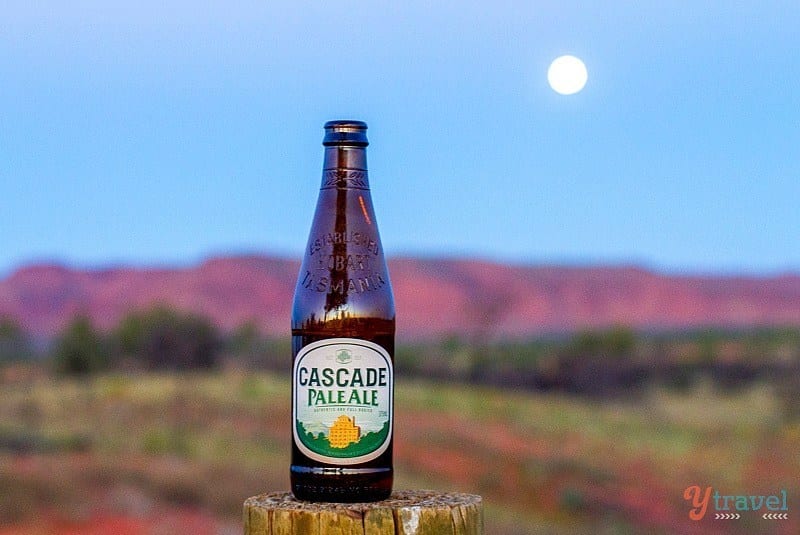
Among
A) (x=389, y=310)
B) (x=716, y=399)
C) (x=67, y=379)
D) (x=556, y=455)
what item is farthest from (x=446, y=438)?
(x=389, y=310)

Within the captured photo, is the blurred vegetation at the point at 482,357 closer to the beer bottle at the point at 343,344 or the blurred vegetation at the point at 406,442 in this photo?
the blurred vegetation at the point at 406,442

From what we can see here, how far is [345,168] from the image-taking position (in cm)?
330

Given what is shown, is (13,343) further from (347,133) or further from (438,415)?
(347,133)

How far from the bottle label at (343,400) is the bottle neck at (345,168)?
1.64 ft

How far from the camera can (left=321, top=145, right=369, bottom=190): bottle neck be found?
3.28m

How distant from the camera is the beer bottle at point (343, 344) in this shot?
3064mm

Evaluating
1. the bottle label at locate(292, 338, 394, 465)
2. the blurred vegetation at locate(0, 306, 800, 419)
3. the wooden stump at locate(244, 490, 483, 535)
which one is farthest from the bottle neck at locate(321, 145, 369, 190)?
the blurred vegetation at locate(0, 306, 800, 419)

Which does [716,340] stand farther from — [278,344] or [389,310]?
[389,310]

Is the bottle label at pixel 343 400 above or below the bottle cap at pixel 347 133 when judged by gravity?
below

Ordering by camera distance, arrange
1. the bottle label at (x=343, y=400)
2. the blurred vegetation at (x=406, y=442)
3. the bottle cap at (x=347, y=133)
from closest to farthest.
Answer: the bottle label at (x=343, y=400)
the bottle cap at (x=347, y=133)
the blurred vegetation at (x=406, y=442)

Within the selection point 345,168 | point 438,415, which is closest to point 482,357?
point 438,415

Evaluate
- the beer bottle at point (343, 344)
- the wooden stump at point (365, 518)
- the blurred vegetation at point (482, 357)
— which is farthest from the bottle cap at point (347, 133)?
the blurred vegetation at point (482, 357)

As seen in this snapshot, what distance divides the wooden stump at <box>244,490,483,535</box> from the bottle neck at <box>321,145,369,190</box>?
897 mm

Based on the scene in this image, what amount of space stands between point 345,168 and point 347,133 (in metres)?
0.10
